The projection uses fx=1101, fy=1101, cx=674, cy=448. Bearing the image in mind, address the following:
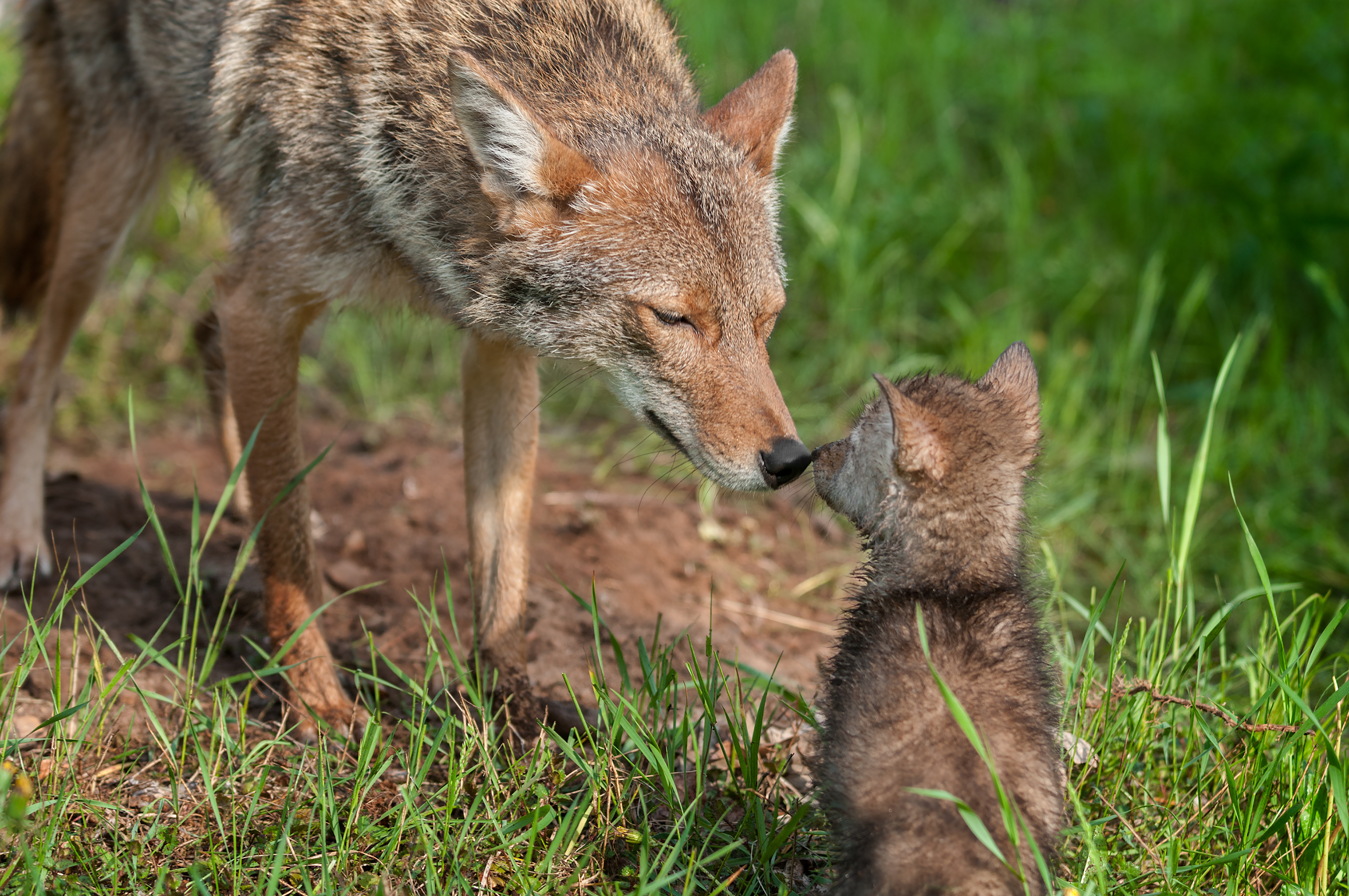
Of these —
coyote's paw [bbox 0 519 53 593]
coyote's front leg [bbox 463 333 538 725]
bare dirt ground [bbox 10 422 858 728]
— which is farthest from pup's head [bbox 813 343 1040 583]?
coyote's paw [bbox 0 519 53 593]

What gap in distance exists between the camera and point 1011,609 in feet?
8.45

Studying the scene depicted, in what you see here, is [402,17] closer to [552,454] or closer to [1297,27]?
[552,454]

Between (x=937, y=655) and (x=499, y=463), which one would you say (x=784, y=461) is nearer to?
(x=937, y=655)

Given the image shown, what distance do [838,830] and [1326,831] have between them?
44.9 inches

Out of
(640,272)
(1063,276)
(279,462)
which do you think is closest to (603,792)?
(640,272)

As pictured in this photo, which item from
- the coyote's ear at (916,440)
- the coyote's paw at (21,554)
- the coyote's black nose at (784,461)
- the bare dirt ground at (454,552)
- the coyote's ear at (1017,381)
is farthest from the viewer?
the coyote's paw at (21,554)

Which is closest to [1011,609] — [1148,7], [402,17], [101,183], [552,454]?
[402,17]

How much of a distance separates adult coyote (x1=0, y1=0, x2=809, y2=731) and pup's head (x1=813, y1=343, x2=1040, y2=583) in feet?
1.22

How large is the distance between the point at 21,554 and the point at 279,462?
1438 millimetres

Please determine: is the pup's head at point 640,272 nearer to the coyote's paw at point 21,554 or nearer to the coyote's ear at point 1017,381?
the coyote's ear at point 1017,381

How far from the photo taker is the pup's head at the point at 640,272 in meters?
3.04

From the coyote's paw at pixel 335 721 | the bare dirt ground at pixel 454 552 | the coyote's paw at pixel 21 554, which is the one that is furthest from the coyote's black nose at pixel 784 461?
the coyote's paw at pixel 21 554

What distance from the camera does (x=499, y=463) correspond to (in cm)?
384

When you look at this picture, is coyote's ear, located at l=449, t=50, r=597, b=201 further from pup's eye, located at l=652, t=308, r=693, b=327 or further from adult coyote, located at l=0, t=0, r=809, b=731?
pup's eye, located at l=652, t=308, r=693, b=327
